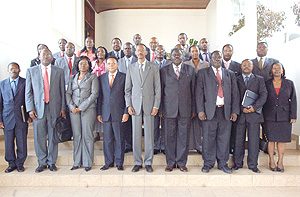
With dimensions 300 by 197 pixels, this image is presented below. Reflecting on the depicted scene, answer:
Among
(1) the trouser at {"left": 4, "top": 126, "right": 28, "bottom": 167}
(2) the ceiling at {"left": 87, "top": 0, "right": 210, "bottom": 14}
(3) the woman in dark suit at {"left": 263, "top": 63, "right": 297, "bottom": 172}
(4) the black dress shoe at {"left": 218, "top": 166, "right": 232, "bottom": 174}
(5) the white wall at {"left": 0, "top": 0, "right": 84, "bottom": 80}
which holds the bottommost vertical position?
(4) the black dress shoe at {"left": 218, "top": 166, "right": 232, "bottom": 174}

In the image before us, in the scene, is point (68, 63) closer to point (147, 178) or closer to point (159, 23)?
point (147, 178)

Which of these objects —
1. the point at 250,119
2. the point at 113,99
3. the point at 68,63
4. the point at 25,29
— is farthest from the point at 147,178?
the point at 25,29

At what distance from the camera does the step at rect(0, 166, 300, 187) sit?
139 inches

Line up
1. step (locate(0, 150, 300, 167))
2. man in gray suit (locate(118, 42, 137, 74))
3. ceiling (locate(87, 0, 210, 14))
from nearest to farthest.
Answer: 1. step (locate(0, 150, 300, 167))
2. man in gray suit (locate(118, 42, 137, 74))
3. ceiling (locate(87, 0, 210, 14))

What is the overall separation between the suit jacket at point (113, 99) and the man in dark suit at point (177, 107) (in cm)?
60

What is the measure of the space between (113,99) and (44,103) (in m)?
0.98

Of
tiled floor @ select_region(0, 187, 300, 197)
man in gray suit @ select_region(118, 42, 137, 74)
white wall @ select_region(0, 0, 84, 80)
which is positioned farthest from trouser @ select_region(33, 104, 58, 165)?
white wall @ select_region(0, 0, 84, 80)

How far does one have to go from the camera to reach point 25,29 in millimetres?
5770

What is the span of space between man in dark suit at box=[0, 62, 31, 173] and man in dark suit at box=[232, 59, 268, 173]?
3.17 m

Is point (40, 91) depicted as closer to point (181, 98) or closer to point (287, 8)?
point (181, 98)

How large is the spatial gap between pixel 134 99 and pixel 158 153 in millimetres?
1107

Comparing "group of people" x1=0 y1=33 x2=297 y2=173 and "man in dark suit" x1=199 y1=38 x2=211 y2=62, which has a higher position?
"man in dark suit" x1=199 y1=38 x2=211 y2=62

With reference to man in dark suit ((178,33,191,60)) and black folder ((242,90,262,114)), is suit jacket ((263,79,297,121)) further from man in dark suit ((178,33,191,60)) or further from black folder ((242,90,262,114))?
man in dark suit ((178,33,191,60))

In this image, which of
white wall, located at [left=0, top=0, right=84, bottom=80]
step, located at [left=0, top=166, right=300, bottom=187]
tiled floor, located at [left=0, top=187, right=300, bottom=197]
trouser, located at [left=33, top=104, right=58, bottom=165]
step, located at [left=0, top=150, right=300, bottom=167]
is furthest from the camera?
white wall, located at [left=0, top=0, right=84, bottom=80]
